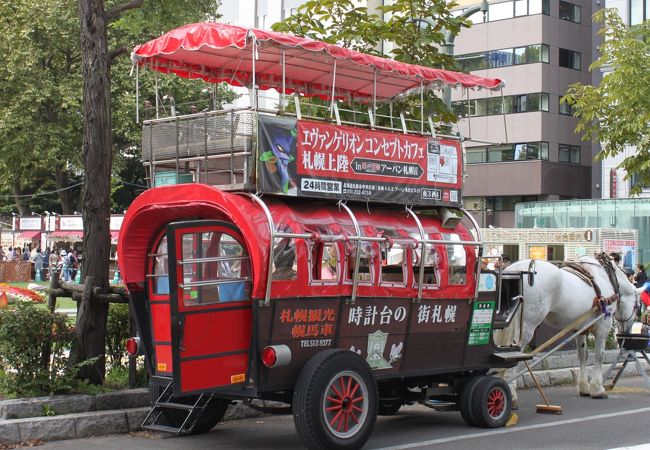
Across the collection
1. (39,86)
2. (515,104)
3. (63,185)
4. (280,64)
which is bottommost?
(280,64)

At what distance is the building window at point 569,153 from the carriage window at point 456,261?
4104 centimetres

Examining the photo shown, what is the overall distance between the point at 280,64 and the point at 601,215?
29756 mm

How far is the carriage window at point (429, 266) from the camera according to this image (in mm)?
10367

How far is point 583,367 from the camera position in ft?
45.9

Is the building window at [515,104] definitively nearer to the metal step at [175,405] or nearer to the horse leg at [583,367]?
the horse leg at [583,367]

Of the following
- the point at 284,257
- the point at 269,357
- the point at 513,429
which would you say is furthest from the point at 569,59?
the point at 269,357

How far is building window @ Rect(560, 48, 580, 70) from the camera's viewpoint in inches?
1956

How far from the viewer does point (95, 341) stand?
11.3 metres

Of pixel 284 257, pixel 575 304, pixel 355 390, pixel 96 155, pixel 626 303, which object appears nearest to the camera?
pixel 284 257

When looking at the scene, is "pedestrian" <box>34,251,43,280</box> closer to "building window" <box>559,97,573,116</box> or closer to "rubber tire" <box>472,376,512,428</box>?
"building window" <box>559,97,573,116</box>

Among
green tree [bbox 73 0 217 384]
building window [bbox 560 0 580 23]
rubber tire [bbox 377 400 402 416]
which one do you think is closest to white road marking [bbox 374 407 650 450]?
rubber tire [bbox 377 400 402 416]

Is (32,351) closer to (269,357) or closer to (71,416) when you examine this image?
(71,416)

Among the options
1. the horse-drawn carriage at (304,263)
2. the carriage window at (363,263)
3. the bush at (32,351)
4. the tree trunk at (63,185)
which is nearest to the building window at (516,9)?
the tree trunk at (63,185)

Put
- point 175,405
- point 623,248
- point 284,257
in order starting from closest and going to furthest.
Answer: point 284,257 < point 175,405 < point 623,248
